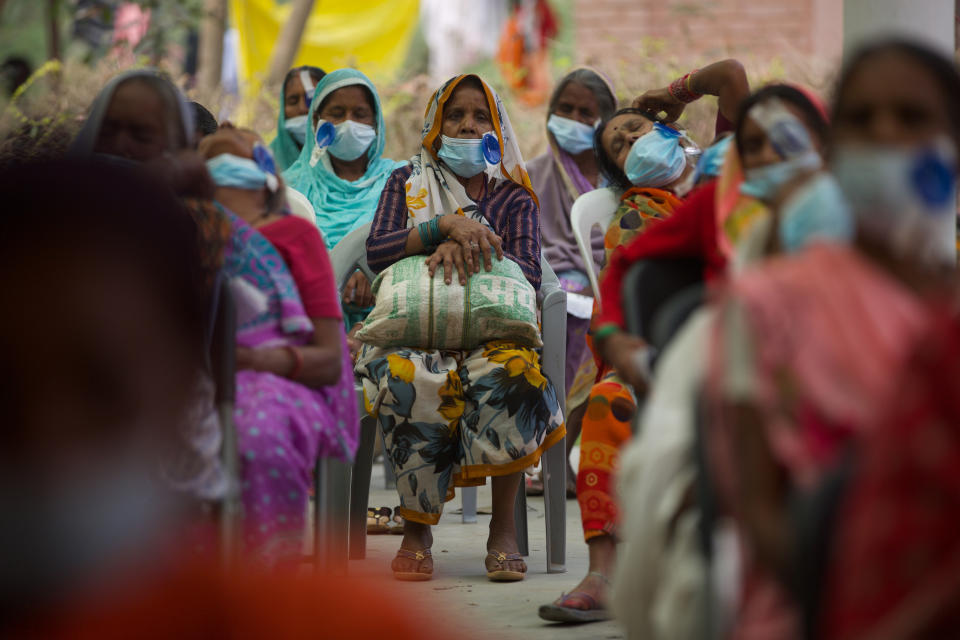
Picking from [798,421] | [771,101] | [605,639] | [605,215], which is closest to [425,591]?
[605,639]

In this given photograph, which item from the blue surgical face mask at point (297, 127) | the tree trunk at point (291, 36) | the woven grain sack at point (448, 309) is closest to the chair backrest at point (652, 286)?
the woven grain sack at point (448, 309)

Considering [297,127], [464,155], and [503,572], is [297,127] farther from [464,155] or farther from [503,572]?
[503,572]

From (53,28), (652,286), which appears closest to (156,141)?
(652,286)

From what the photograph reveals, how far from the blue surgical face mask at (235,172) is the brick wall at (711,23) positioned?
12243 millimetres

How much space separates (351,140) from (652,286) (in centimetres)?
335

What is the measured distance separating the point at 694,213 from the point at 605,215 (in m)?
1.83

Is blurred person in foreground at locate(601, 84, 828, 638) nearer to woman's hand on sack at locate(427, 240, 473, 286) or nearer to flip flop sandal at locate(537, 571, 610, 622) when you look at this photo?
flip flop sandal at locate(537, 571, 610, 622)

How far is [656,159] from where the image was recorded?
14.2 ft

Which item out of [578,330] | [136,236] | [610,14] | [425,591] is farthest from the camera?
[610,14]

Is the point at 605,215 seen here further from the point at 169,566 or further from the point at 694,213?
the point at 169,566

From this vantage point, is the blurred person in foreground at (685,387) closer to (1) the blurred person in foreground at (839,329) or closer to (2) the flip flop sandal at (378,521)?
(1) the blurred person in foreground at (839,329)

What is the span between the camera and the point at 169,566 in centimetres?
132

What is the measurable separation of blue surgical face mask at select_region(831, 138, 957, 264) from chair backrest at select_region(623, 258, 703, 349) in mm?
893

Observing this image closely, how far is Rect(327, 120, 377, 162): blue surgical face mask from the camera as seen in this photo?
5.96 metres
